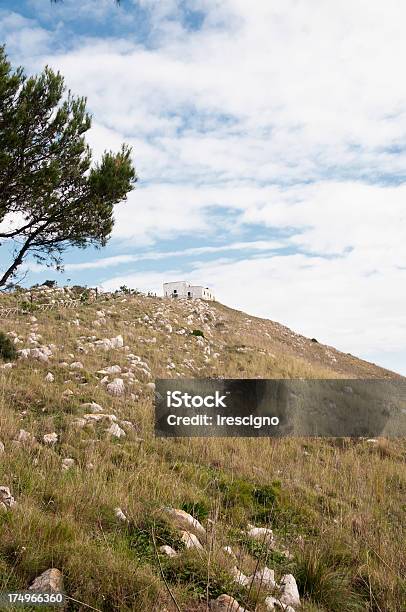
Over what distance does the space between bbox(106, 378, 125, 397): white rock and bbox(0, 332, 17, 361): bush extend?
232 centimetres

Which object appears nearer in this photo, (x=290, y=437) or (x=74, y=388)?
(x=74, y=388)

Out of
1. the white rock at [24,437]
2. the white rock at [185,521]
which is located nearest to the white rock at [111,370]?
the white rock at [24,437]

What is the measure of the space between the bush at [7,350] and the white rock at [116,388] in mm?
2316

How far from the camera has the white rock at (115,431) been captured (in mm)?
7275

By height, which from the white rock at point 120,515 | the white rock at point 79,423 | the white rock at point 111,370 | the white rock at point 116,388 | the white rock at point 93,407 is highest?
the white rock at point 111,370

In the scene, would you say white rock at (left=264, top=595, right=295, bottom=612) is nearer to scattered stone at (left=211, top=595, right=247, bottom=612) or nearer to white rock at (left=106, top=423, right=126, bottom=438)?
scattered stone at (left=211, top=595, right=247, bottom=612)

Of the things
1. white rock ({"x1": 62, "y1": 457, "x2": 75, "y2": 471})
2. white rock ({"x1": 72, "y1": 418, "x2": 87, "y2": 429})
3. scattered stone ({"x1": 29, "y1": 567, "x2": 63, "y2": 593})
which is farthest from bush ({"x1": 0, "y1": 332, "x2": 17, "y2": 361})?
scattered stone ({"x1": 29, "y1": 567, "x2": 63, "y2": 593})

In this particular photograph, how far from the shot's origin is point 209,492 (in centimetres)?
586

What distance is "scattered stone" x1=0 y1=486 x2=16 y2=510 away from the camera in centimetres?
383

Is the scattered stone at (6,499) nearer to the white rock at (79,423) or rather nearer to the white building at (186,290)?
the white rock at (79,423)

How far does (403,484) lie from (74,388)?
6.26 m

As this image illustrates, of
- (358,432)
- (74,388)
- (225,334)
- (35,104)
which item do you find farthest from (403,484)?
(225,334)

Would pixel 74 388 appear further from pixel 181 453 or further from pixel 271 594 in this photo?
pixel 271 594

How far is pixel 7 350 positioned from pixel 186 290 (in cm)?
4224
